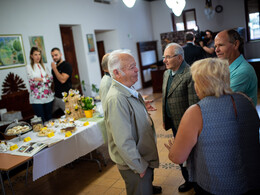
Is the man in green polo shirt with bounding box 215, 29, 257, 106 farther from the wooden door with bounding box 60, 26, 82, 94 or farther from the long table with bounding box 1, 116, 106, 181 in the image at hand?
the wooden door with bounding box 60, 26, 82, 94

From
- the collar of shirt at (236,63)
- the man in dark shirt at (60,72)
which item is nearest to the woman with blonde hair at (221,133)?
the collar of shirt at (236,63)

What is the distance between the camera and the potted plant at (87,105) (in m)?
3.48

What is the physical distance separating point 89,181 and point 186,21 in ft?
33.2

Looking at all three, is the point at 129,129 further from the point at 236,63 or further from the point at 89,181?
the point at 89,181

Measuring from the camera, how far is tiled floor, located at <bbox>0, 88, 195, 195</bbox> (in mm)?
2861

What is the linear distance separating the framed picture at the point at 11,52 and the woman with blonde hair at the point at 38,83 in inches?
58.5

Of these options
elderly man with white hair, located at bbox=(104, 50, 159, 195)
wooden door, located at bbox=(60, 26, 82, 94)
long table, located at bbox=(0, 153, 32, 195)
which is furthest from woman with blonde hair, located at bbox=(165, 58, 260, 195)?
wooden door, located at bbox=(60, 26, 82, 94)

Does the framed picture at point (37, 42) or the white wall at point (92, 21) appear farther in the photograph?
the framed picture at point (37, 42)

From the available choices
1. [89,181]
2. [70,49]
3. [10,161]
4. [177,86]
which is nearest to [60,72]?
[89,181]

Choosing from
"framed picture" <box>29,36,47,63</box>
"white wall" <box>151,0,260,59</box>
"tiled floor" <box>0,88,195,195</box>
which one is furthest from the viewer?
"white wall" <box>151,0,260,59</box>

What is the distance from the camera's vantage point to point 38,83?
156 inches

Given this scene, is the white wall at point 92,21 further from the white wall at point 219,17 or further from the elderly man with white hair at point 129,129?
the elderly man with white hair at point 129,129

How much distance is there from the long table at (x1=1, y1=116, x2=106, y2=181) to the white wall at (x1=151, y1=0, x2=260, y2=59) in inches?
371

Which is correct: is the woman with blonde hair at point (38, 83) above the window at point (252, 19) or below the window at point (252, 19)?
below
